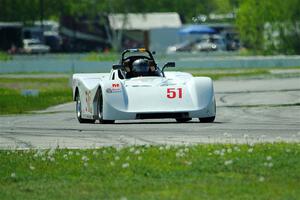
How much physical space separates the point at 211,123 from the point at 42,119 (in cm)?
478

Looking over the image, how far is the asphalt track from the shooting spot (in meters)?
17.3

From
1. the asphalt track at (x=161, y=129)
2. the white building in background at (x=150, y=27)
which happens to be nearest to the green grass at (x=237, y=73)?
the asphalt track at (x=161, y=129)

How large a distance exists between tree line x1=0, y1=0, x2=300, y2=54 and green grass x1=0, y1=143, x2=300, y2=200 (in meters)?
55.5

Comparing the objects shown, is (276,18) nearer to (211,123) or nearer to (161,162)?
(211,123)

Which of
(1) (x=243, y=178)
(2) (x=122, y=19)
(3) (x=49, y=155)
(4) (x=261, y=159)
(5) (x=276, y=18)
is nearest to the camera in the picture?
(1) (x=243, y=178)

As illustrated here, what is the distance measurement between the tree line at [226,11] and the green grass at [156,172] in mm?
55514

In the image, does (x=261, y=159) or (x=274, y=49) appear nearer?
(x=261, y=159)

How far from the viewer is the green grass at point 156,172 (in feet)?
36.4

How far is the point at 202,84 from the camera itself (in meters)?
21.7

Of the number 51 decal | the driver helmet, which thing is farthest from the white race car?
the driver helmet

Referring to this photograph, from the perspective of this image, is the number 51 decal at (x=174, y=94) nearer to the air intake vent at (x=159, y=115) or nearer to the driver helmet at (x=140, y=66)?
the air intake vent at (x=159, y=115)

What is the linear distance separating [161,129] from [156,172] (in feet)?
23.6

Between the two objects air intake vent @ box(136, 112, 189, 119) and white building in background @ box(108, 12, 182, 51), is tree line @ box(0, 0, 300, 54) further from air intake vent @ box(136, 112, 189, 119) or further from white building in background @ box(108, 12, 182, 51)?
air intake vent @ box(136, 112, 189, 119)

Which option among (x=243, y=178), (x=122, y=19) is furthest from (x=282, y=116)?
(x=122, y=19)
